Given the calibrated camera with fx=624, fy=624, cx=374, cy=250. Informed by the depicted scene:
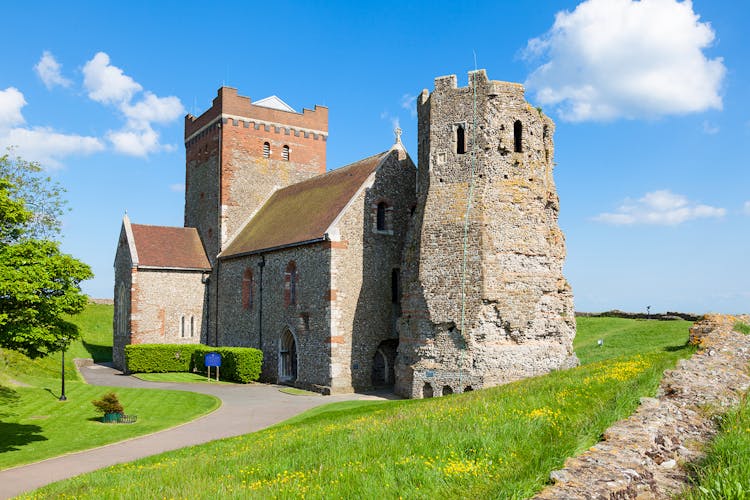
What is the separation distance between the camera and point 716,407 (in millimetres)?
7637

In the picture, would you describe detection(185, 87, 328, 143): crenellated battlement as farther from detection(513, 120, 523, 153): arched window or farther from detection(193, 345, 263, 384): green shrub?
detection(513, 120, 523, 153): arched window

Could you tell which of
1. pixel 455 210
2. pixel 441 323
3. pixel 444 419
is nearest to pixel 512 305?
pixel 441 323

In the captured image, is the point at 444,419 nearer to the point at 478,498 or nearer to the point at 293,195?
the point at 478,498

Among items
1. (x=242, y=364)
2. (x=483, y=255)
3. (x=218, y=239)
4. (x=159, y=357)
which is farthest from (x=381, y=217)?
(x=159, y=357)

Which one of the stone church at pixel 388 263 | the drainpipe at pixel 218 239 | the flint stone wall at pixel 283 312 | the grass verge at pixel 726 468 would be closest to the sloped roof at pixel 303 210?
the stone church at pixel 388 263

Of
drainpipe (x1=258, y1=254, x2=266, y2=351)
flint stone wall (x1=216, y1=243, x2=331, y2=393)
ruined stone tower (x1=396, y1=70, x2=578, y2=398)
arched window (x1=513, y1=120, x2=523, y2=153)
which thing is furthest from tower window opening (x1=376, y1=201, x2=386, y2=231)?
arched window (x1=513, y1=120, x2=523, y2=153)

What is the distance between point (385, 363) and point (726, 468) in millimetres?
23056

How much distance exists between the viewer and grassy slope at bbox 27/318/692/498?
6.50 meters

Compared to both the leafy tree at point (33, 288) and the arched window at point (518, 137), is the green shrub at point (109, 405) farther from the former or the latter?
the arched window at point (518, 137)

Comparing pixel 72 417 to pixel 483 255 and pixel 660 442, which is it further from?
pixel 660 442

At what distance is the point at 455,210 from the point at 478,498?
17681 mm

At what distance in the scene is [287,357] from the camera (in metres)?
29.7

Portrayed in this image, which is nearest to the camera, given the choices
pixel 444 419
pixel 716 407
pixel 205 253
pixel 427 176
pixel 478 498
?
pixel 478 498

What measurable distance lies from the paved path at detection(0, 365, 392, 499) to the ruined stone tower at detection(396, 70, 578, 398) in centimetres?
384
